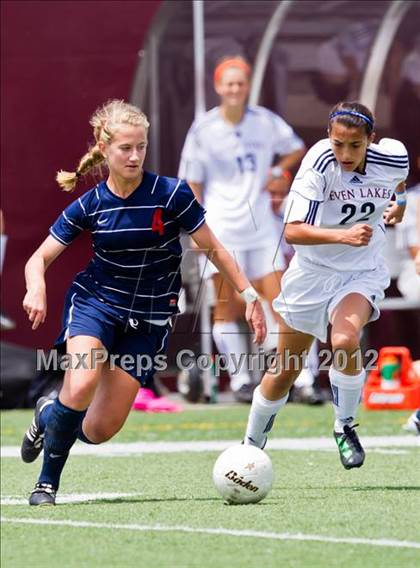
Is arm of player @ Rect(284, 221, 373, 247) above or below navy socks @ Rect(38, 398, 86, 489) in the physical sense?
above

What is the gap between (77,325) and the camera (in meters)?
6.87

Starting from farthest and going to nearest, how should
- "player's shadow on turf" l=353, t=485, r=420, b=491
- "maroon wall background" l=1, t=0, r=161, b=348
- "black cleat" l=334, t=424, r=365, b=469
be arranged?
1. "maroon wall background" l=1, t=0, r=161, b=348
2. "black cleat" l=334, t=424, r=365, b=469
3. "player's shadow on turf" l=353, t=485, r=420, b=491

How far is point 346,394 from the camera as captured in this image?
752 centimetres

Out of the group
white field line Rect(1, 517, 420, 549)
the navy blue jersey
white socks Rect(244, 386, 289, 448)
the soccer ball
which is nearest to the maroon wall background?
white socks Rect(244, 386, 289, 448)

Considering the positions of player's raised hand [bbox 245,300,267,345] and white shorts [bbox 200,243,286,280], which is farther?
white shorts [bbox 200,243,286,280]

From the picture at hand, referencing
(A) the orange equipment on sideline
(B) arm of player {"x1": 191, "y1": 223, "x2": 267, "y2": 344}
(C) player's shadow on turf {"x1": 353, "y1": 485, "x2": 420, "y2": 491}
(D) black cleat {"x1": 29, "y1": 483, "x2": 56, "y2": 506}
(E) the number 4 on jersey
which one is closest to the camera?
(D) black cleat {"x1": 29, "y1": 483, "x2": 56, "y2": 506}

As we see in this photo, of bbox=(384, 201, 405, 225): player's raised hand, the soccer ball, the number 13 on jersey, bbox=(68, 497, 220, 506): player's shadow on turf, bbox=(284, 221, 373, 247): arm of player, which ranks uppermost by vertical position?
bbox=(284, 221, 373, 247): arm of player

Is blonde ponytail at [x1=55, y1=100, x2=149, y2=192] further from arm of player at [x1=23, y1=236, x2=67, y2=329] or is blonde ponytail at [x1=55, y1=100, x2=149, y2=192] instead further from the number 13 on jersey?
the number 13 on jersey

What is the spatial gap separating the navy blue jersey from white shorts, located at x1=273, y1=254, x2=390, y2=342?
83 cm

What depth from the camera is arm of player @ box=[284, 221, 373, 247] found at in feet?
23.0

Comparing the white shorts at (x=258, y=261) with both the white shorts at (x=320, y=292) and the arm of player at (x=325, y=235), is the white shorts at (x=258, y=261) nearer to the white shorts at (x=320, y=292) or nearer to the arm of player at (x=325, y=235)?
the white shorts at (x=320, y=292)

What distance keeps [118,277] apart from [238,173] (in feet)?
20.5

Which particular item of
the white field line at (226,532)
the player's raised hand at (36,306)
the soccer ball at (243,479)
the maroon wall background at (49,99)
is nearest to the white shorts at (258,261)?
the maroon wall background at (49,99)

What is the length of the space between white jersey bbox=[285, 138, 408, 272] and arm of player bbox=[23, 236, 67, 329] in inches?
48.6
